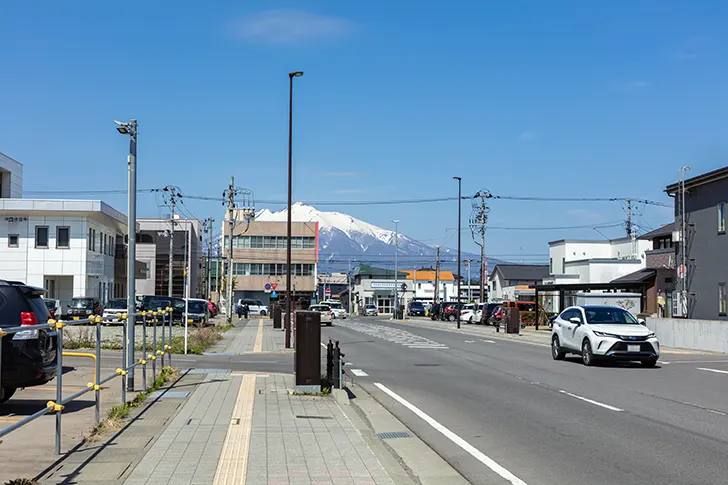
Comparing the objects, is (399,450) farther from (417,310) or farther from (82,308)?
(417,310)

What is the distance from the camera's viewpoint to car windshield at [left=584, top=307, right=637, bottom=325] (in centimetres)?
2233

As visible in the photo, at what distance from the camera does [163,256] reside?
3962 inches

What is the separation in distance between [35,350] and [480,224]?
72.4m

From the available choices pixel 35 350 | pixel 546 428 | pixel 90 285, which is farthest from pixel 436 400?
pixel 90 285

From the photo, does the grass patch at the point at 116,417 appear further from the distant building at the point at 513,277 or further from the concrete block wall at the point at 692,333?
the distant building at the point at 513,277

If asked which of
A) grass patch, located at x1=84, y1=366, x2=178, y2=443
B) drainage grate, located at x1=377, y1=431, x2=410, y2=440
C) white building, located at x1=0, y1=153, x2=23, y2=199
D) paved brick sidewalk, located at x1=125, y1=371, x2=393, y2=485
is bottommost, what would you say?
drainage grate, located at x1=377, y1=431, x2=410, y2=440

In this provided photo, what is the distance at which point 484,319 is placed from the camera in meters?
66.9

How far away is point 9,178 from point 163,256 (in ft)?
114

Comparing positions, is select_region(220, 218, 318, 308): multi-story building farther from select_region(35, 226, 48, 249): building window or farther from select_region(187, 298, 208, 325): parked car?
select_region(187, 298, 208, 325): parked car

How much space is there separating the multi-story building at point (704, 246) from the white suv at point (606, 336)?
20.6 metres

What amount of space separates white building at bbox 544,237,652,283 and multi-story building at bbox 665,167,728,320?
78.6 feet

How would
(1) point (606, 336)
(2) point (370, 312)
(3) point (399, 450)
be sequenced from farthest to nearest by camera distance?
(2) point (370, 312)
(1) point (606, 336)
(3) point (399, 450)

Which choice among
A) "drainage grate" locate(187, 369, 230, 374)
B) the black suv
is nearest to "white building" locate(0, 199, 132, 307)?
"drainage grate" locate(187, 369, 230, 374)

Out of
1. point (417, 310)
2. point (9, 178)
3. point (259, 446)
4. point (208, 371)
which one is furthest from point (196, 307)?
point (417, 310)
